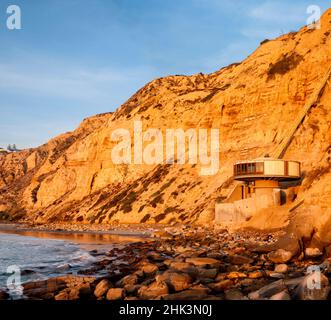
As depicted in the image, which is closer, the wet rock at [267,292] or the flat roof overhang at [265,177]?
the wet rock at [267,292]

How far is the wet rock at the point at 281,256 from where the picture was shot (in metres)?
18.2

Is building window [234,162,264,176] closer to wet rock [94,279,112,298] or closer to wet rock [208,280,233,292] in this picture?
wet rock [208,280,233,292]

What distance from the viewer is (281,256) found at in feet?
60.1

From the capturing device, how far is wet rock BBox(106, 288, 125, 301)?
13883mm

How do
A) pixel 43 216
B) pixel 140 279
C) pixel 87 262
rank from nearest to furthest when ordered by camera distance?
pixel 140 279
pixel 87 262
pixel 43 216

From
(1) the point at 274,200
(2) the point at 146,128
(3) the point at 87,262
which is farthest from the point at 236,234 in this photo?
(2) the point at 146,128

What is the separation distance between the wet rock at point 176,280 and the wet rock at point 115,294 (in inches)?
53.2

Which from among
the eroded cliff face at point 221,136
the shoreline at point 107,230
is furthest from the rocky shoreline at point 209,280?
the shoreline at point 107,230

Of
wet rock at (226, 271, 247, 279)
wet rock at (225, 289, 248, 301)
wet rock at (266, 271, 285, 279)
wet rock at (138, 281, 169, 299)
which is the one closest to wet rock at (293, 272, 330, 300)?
wet rock at (225, 289, 248, 301)

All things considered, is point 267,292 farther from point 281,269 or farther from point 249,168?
point 249,168

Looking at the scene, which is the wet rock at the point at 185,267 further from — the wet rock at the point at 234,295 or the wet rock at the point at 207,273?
the wet rock at the point at 234,295
